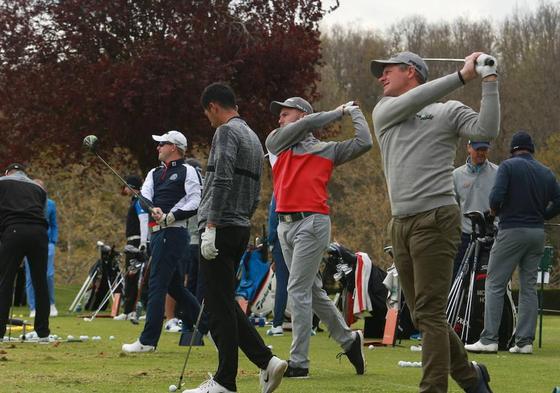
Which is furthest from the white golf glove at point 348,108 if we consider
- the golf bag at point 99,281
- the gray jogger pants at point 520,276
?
the golf bag at point 99,281

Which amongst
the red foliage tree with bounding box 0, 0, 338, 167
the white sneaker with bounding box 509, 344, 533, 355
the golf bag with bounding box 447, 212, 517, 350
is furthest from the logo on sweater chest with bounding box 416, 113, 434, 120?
the red foliage tree with bounding box 0, 0, 338, 167

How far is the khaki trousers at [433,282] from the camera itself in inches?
275

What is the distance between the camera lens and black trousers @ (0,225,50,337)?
13.6m

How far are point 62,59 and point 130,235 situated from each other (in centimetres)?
776

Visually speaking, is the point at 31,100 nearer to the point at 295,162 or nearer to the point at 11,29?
the point at 11,29

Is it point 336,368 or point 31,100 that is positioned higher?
point 31,100

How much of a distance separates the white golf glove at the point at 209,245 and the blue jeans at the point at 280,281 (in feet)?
20.2

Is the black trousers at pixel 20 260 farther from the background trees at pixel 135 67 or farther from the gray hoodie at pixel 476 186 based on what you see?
the background trees at pixel 135 67

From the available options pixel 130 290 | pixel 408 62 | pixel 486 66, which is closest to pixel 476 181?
pixel 408 62

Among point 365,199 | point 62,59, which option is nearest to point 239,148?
point 62,59

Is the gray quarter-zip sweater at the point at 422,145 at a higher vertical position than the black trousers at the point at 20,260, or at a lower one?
higher

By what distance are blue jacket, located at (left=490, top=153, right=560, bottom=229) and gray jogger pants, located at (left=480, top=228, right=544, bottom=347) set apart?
0.12 m

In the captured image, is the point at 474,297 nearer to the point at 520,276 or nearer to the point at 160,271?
the point at 520,276

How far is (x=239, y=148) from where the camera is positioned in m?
8.66
